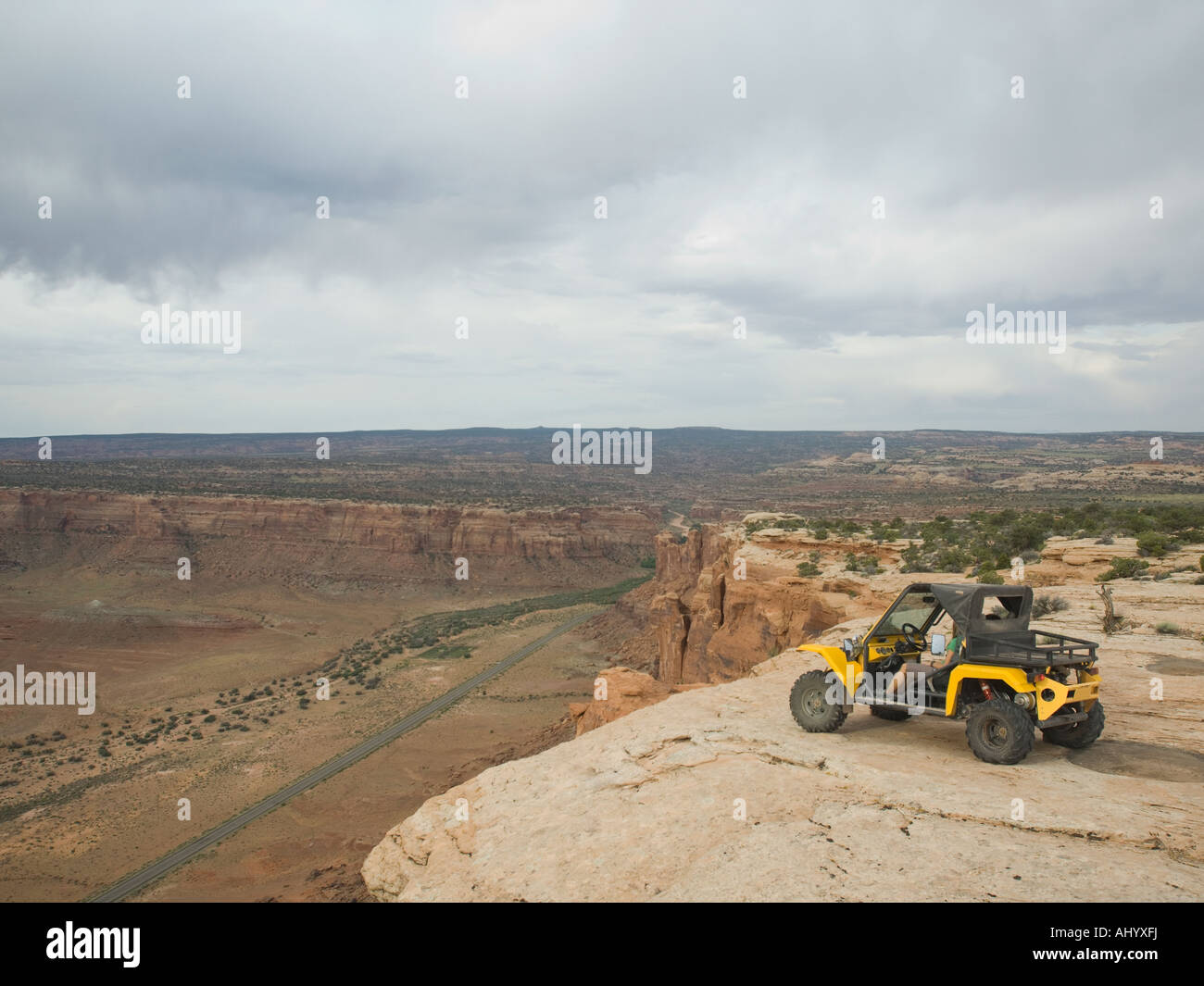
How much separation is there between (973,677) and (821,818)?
9.45 ft

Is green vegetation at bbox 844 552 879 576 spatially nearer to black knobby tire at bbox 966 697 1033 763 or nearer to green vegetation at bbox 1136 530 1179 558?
green vegetation at bbox 1136 530 1179 558

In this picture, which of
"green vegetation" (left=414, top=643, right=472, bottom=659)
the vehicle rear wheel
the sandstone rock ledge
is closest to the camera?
the sandstone rock ledge

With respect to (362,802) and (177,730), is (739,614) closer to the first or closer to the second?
(362,802)

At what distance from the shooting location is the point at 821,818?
7.12m

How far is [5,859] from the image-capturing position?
67.2 feet

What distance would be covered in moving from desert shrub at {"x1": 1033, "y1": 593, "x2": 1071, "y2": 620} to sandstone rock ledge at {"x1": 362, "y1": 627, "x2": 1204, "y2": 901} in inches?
195

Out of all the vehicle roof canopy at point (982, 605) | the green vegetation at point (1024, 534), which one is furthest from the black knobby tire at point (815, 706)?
the green vegetation at point (1024, 534)

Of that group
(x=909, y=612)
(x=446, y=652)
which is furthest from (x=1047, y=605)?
(x=446, y=652)

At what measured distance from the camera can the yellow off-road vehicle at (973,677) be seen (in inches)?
328

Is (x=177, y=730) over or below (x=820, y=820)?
below

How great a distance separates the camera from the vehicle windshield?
32.3 ft

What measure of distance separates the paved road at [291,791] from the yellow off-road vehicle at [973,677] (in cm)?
1834

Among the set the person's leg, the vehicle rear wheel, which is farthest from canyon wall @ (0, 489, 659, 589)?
the person's leg
